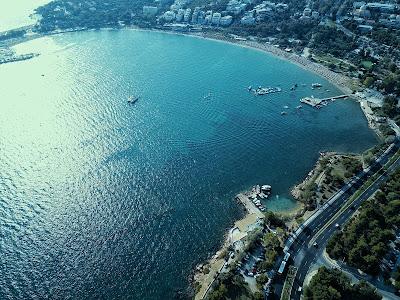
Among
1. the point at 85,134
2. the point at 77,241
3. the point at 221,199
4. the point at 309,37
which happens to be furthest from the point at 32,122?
the point at 309,37

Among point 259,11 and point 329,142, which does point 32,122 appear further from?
point 259,11

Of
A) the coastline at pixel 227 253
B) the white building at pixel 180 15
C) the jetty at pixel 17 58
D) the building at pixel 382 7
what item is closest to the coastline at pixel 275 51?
the white building at pixel 180 15

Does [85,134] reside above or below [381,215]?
below

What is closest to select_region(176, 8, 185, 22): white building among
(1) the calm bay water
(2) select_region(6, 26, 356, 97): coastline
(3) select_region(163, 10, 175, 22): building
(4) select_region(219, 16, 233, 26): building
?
(3) select_region(163, 10, 175, 22): building

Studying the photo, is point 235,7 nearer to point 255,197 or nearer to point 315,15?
point 315,15

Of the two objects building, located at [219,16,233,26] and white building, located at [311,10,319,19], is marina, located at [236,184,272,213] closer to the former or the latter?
building, located at [219,16,233,26]

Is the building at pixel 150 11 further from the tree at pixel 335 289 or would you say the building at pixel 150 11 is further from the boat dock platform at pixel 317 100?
the tree at pixel 335 289

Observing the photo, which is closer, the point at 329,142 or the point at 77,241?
the point at 77,241
